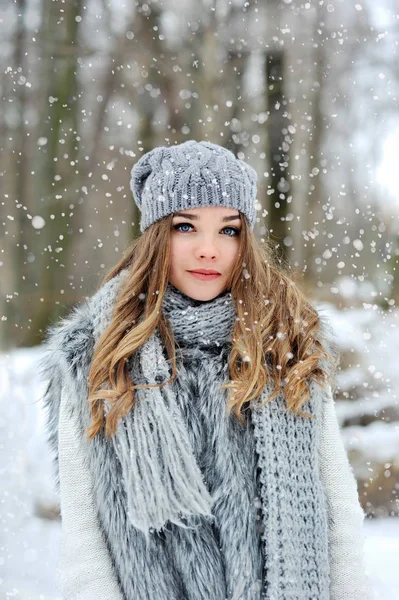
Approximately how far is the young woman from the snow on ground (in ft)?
7.00

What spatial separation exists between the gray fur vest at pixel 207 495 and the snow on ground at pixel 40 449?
7.16 ft

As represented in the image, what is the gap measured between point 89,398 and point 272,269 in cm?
63

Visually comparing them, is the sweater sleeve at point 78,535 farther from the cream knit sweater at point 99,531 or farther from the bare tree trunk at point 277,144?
the bare tree trunk at point 277,144

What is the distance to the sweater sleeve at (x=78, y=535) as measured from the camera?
1325 millimetres

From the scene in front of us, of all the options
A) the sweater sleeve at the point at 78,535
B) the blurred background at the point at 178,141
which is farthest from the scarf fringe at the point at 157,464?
the blurred background at the point at 178,141

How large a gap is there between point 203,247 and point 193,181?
0.17m

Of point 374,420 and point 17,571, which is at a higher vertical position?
point 374,420

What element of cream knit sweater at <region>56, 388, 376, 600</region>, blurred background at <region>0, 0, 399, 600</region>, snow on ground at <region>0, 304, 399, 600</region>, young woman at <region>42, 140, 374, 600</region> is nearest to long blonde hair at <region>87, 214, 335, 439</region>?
young woman at <region>42, 140, 374, 600</region>

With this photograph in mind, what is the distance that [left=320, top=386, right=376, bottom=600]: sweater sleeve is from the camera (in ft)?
4.51

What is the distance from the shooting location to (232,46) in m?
3.49

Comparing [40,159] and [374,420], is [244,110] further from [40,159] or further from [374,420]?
[374,420]

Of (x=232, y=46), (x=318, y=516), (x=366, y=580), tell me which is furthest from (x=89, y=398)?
(x=232, y=46)

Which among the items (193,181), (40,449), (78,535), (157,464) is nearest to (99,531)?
(78,535)

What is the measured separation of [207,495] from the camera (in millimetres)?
1318
